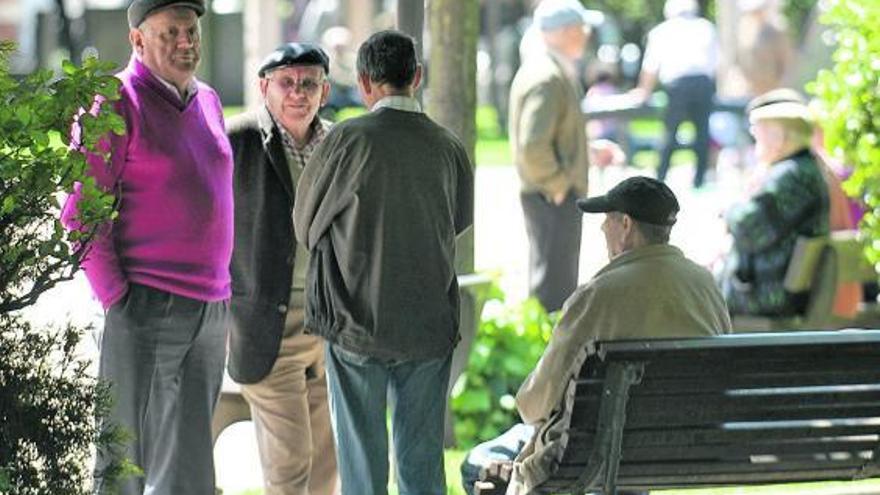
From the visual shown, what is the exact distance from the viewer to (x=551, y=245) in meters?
11.9

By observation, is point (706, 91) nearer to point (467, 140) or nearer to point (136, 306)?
point (467, 140)

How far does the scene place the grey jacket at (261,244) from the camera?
280 inches

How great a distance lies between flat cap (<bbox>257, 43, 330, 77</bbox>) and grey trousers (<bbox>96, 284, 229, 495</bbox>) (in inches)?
33.4

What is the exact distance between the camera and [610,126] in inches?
982

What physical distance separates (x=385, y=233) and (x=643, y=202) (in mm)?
775

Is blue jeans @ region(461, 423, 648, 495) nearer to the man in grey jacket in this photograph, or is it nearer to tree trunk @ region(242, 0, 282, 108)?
the man in grey jacket

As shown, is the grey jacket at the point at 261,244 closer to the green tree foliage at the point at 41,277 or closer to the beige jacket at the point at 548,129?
the green tree foliage at the point at 41,277

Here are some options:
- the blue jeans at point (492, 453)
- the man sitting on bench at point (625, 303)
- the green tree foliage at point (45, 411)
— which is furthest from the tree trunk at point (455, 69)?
the green tree foliage at point (45, 411)

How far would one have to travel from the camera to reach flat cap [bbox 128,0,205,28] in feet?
22.0

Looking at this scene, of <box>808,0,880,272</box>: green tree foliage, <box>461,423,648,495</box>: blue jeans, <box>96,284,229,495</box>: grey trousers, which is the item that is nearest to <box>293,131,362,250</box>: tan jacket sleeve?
<box>96,284,229,495</box>: grey trousers

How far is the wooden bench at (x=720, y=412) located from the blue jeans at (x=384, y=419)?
0.48 m

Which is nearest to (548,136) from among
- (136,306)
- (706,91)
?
(136,306)

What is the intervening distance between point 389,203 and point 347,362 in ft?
1.68

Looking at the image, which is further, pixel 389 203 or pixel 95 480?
pixel 389 203
